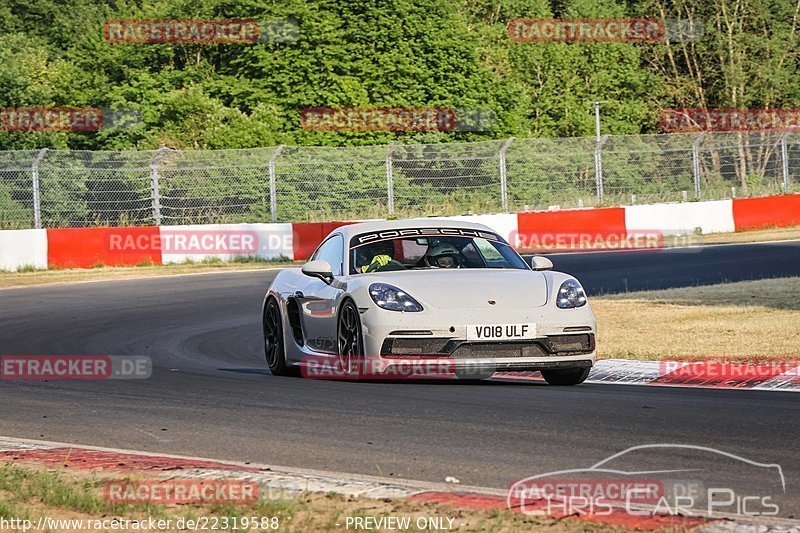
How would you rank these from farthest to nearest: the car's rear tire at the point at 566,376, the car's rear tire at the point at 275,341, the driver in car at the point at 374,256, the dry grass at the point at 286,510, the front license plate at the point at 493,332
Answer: the car's rear tire at the point at 275,341
the driver in car at the point at 374,256
the car's rear tire at the point at 566,376
the front license plate at the point at 493,332
the dry grass at the point at 286,510

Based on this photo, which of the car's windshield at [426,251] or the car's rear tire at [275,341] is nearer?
the car's windshield at [426,251]

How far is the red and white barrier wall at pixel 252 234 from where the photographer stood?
2641cm

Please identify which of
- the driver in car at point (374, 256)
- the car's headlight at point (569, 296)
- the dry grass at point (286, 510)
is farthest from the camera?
the driver in car at point (374, 256)

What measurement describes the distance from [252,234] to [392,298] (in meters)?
18.0

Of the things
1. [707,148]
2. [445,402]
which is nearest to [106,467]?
[445,402]

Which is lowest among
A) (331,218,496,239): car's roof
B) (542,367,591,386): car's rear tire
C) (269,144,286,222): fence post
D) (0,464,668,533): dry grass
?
(542,367,591,386): car's rear tire

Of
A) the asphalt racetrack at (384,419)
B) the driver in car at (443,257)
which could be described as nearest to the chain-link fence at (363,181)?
the asphalt racetrack at (384,419)

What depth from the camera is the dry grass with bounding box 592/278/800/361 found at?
39.5ft

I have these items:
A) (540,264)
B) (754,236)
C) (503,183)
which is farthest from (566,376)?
(754,236)

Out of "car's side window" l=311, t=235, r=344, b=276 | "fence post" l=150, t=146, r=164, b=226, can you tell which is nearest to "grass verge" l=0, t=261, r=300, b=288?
"fence post" l=150, t=146, r=164, b=226

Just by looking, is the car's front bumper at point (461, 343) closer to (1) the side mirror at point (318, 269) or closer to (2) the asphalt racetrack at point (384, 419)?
(2) the asphalt racetrack at point (384, 419)

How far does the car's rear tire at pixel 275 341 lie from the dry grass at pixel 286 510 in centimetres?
538

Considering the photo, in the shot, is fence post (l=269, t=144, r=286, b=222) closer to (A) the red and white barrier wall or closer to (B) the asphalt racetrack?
(A) the red and white barrier wall

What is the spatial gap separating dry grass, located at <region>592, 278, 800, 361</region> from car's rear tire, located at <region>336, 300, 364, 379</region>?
2.79 metres
